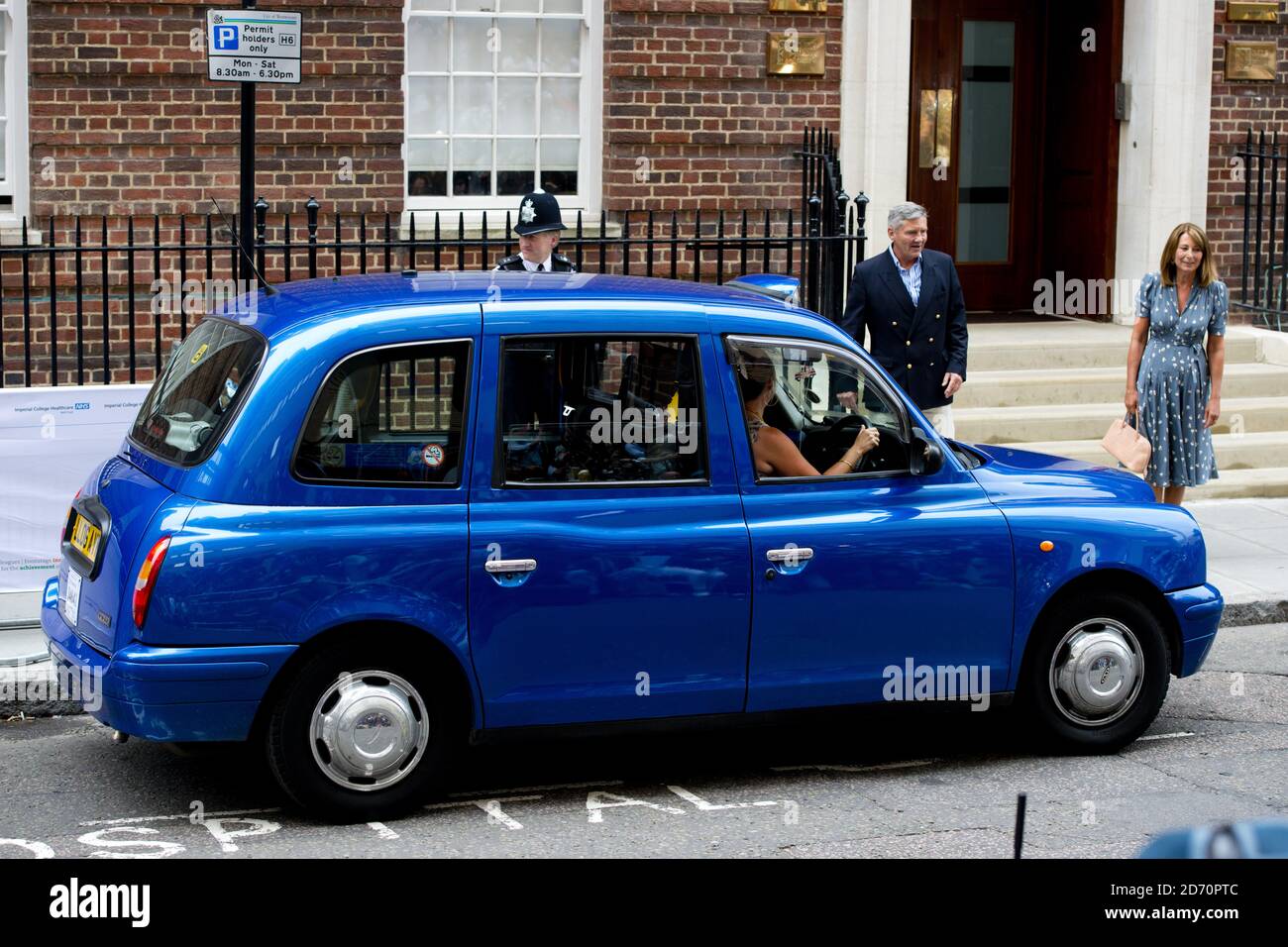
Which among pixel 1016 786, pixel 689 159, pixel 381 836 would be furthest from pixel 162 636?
pixel 689 159

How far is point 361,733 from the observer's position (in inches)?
229

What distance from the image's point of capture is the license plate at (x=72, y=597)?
6.16 metres

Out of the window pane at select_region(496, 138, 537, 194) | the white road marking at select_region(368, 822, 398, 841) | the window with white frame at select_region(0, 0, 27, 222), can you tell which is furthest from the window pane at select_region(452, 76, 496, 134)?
the white road marking at select_region(368, 822, 398, 841)

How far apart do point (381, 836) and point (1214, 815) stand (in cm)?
281

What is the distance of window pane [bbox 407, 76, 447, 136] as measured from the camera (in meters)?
12.6

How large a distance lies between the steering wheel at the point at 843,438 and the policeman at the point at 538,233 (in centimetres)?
248

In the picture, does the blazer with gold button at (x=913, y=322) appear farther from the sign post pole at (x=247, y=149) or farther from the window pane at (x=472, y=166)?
the window pane at (x=472, y=166)

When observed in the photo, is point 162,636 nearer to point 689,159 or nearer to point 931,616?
point 931,616

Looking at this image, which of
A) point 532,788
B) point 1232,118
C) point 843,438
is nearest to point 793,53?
point 1232,118

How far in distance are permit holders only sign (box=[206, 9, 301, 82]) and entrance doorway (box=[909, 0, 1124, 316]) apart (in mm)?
6772

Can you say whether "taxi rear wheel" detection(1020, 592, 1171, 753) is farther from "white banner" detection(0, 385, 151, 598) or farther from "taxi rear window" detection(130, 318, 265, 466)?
"white banner" detection(0, 385, 151, 598)

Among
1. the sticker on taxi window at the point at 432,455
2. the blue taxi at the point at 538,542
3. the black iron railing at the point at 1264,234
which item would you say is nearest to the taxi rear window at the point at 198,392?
the blue taxi at the point at 538,542

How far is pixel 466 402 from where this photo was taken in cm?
596

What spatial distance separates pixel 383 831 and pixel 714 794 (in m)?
1.21
